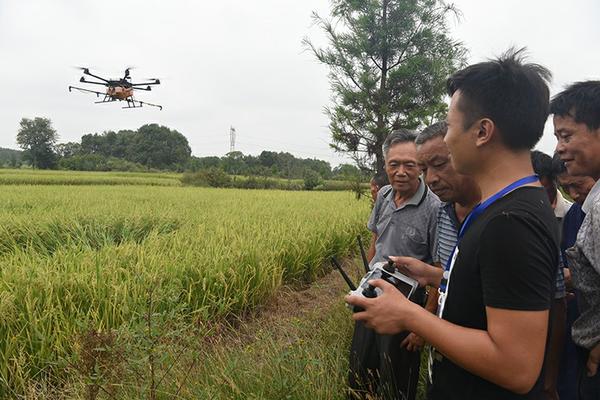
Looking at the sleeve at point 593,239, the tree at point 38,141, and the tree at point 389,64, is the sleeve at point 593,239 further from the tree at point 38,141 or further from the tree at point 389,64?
the tree at point 38,141

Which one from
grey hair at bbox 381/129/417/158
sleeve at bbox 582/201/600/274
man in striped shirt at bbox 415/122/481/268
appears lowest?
sleeve at bbox 582/201/600/274

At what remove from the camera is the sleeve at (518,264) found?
85 centimetres

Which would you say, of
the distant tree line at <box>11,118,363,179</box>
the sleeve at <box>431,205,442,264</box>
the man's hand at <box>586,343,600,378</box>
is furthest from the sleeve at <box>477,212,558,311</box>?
the distant tree line at <box>11,118,363,179</box>

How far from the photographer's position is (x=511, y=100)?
0.98 meters

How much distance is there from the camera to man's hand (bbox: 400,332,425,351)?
182 centimetres

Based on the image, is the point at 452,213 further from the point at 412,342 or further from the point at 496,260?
the point at 496,260

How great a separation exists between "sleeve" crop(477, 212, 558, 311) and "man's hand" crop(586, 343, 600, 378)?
72 cm

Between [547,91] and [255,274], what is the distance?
3.45 m

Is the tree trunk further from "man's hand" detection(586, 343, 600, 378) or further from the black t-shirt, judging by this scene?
the black t-shirt

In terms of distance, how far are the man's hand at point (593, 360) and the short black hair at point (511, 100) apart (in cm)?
85

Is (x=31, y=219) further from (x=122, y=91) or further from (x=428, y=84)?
(x=122, y=91)

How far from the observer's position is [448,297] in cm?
105

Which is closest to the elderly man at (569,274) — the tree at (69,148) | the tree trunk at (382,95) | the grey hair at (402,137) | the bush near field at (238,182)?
the grey hair at (402,137)

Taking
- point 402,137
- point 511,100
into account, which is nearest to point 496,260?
point 511,100
